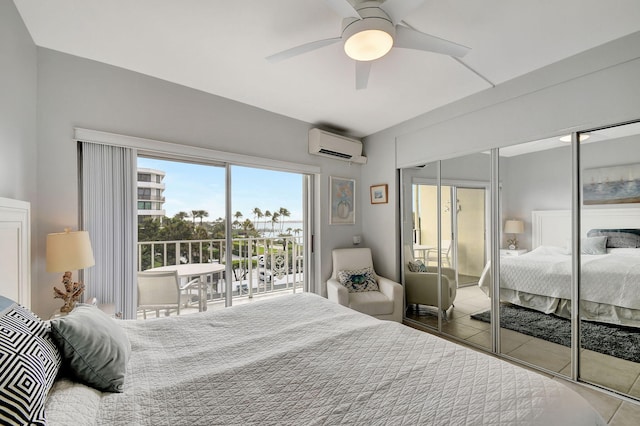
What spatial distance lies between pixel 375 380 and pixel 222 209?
2.46 metres

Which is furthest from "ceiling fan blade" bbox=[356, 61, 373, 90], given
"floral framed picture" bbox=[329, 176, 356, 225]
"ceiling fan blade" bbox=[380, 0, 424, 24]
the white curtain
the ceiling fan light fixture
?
the white curtain

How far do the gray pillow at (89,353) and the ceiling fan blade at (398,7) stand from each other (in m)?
2.03

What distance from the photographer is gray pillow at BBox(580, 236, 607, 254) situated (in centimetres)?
210

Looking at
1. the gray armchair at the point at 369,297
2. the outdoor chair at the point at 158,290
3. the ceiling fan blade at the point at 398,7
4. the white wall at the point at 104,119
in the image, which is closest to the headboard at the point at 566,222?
the gray armchair at the point at 369,297

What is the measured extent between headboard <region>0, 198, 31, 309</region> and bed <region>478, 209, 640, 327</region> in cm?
368

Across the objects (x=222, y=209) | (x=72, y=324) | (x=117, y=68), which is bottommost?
(x=72, y=324)

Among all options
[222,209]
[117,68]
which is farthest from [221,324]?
[117,68]

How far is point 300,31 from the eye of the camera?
6.16 ft

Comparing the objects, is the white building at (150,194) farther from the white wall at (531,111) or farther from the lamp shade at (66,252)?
the white wall at (531,111)

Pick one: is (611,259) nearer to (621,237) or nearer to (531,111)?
(621,237)

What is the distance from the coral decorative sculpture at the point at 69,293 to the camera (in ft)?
6.15

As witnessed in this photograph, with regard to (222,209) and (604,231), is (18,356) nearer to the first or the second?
(222,209)

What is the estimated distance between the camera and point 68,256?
1.83m

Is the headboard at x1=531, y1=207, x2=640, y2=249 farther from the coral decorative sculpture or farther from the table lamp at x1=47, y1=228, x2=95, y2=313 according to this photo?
the coral decorative sculpture
